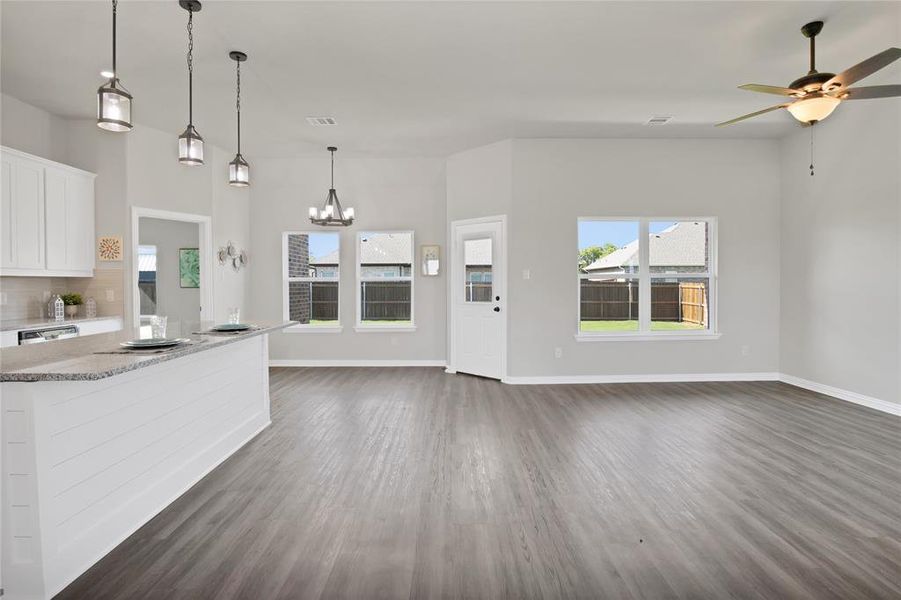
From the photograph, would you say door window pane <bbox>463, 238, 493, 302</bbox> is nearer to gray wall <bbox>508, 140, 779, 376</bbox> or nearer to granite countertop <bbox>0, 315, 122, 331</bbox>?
gray wall <bbox>508, 140, 779, 376</bbox>

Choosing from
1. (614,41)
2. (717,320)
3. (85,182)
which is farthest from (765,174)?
(85,182)

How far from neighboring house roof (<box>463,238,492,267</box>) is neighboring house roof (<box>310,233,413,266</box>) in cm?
117

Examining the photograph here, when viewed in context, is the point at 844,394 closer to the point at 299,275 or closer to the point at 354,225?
the point at 354,225

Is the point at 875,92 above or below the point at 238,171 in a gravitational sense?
above

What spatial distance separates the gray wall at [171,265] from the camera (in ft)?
25.5

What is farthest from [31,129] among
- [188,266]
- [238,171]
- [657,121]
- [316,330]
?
[657,121]

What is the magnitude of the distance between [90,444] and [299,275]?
17.7 feet

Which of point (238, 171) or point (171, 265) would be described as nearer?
point (238, 171)

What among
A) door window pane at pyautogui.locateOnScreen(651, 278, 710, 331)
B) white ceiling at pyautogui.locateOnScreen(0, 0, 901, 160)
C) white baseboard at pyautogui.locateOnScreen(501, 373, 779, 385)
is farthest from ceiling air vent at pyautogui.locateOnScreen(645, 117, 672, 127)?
white baseboard at pyautogui.locateOnScreen(501, 373, 779, 385)

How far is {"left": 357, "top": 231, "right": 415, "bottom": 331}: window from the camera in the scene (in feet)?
24.0

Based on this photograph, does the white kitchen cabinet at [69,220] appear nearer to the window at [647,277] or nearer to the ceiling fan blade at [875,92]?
the window at [647,277]

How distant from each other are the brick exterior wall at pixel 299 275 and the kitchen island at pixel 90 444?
4.19m

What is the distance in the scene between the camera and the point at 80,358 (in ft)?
7.17

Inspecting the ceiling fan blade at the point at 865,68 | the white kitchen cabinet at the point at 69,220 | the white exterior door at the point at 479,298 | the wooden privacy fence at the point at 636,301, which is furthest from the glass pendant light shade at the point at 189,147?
the wooden privacy fence at the point at 636,301
